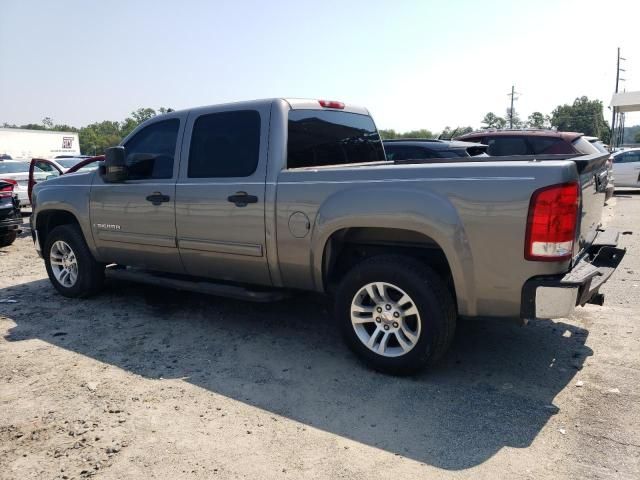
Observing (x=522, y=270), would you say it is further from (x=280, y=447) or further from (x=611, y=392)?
(x=280, y=447)

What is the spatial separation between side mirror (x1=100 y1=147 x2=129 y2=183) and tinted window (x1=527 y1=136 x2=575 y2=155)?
7.97 metres

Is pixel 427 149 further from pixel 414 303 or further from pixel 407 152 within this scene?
pixel 414 303

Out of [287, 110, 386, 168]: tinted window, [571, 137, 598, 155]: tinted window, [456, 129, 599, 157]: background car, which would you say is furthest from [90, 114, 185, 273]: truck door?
[571, 137, 598, 155]: tinted window

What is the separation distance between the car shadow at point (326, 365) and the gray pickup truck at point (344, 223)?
34 cm

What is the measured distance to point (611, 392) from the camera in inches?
133

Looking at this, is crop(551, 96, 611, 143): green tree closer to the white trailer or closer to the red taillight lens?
the white trailer

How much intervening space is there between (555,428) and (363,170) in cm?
203

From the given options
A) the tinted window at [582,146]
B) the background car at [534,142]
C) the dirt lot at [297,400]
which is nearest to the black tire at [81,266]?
the dirt lot at [297,400]

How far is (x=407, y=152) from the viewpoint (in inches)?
309

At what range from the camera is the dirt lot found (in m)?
2.72

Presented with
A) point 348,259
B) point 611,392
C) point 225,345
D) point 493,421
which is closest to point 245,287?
point 225,345

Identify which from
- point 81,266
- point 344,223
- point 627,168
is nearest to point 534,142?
point 344,223

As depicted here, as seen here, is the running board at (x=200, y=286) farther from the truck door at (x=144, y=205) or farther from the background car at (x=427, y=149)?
the background car at (x=427, y=149)

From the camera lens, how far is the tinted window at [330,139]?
427 cm
